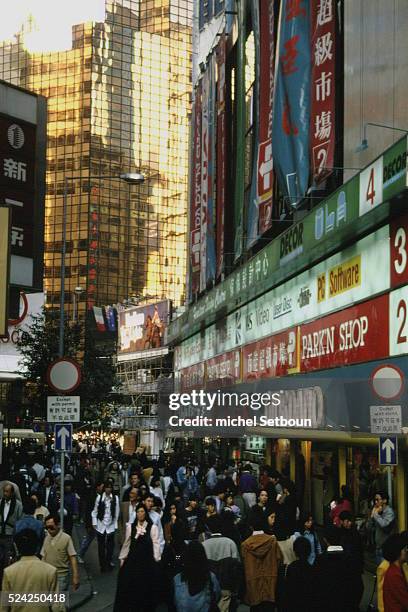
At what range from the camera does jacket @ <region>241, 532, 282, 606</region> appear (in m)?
10.1

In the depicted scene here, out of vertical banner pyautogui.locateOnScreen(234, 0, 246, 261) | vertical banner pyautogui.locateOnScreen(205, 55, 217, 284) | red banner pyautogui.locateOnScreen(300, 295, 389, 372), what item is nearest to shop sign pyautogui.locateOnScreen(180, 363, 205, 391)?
vertical banner pyautogui.locateOnScreen(205, 55, 217, 284)

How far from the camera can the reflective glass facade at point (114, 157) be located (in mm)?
131250

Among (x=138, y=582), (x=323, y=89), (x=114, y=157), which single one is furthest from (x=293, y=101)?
(x=114, y=157)

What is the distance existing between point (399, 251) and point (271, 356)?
12.2 meters

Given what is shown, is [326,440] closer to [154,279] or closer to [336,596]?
[336,596]

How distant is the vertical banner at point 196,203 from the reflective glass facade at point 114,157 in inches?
3174

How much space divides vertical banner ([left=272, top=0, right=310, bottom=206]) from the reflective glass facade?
10163 cm

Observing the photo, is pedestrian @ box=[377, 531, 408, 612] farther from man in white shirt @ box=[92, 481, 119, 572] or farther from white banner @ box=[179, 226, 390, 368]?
white banner @ box=[179, 226, 390, 368]

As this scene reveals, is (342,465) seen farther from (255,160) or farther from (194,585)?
(194,585)

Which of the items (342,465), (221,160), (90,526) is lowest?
(90,526)

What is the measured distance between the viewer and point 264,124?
32.2 m

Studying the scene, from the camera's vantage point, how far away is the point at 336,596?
26.5ft

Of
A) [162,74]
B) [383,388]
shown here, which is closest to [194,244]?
[383,388]

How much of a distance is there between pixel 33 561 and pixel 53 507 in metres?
9.99
